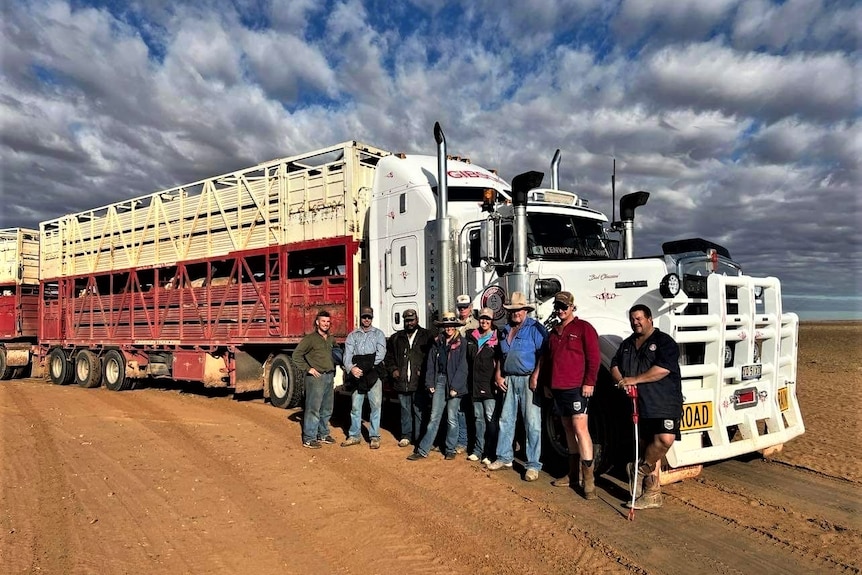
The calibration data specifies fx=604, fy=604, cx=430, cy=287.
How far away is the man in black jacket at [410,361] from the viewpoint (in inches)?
285

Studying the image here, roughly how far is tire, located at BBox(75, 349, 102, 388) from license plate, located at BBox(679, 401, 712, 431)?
14.4 meters

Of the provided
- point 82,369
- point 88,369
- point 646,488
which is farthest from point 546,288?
point 82,369

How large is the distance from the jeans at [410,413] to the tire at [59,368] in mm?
12728

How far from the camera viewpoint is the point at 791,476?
6238 millimetres

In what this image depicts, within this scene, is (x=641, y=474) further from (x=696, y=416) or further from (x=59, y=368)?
(x=59, y=368)

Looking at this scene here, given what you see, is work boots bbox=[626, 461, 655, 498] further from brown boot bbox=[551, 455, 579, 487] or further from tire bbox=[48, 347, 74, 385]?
tire bbox=[48, 347, 74, 385]

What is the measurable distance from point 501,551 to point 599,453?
197 centimetres

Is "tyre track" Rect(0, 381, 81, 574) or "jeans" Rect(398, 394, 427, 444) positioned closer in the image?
"tyre track" Rect(0, 381, 81, 574)

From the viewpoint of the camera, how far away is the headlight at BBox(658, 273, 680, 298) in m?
5.66

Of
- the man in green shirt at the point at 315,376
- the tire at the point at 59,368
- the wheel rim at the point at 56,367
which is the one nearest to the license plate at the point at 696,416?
the man in green shirt at the point at 315,376

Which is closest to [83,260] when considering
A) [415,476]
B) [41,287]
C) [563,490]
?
[41,287]

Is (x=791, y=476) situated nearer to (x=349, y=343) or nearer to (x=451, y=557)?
(x=451, y=557)

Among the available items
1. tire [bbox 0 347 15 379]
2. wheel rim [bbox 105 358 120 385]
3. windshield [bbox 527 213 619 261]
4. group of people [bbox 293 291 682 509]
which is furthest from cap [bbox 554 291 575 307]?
tire [bbox 0 347 15 379]

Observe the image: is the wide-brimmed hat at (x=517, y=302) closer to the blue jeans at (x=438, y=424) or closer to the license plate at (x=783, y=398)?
the blue jeans at (x=438, y=424)
